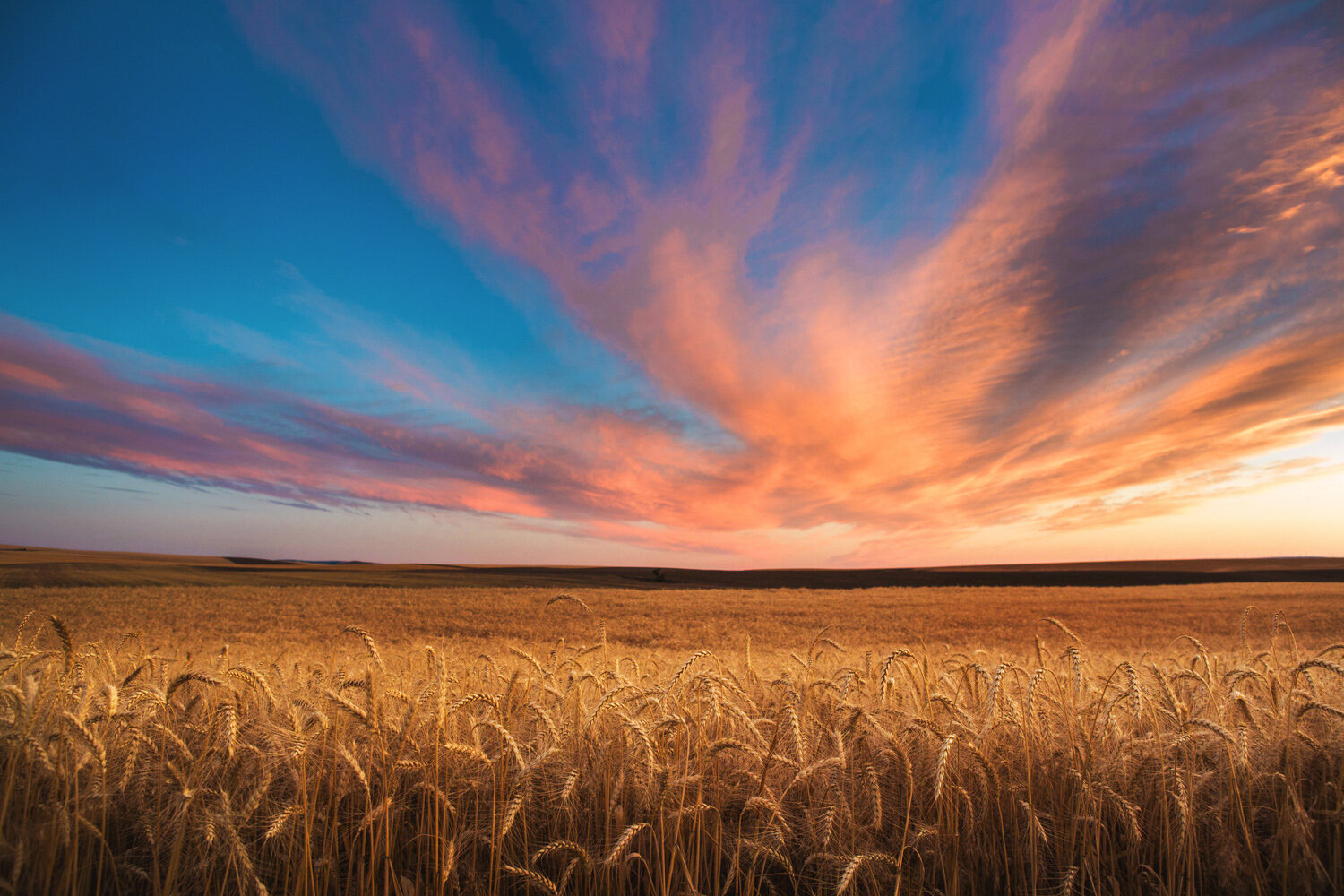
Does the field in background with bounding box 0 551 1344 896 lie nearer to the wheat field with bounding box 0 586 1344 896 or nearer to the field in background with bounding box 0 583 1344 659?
the wheat field with bounding box 0 586 1344 896

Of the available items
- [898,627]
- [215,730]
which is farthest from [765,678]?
[898,627]

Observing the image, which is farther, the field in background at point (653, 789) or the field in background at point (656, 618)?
the field in background at point (656, 618)

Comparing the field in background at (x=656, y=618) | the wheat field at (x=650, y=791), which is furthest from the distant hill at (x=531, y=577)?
the wheat field at (x=650, y=791)

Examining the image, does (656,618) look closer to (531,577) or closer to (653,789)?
(653,789)

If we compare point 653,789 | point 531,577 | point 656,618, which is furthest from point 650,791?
point 531,577

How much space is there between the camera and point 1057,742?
360 cm

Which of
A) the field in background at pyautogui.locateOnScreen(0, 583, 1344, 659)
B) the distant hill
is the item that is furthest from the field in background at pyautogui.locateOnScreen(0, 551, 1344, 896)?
the distant hill

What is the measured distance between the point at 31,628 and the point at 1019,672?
67.1ft

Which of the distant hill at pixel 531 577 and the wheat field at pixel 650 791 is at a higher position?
the wheat field at pixel 650 791

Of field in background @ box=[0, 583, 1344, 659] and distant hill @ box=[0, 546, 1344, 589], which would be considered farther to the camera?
distant hill @ box=[0, 546, 1344, 589]

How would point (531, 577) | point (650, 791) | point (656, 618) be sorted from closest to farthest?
point (650, 791) → point (656, 618) → point (531, 577)

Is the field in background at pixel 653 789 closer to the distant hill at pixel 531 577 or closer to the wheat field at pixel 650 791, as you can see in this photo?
the wheat field at pixel 650 791

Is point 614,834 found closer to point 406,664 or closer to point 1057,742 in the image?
point 1057,742

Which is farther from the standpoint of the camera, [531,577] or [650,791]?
[531,577]
